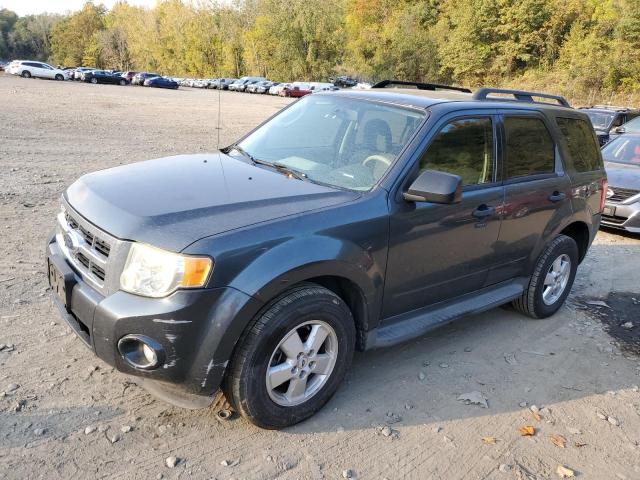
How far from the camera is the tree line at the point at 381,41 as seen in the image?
4531cm

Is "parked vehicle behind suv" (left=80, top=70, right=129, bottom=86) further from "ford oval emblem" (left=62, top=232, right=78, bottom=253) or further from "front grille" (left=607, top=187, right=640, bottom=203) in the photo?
"ford oval emblem" (left=62, top=232, right=78, bottom=253)

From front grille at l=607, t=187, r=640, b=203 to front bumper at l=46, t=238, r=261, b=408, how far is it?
7.27 m

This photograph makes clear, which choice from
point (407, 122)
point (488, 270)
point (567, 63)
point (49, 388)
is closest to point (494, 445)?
point (488, 270)

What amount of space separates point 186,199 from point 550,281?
11.5ft

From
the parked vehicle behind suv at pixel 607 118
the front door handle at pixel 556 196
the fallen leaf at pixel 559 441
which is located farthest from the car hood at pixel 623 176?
the fallen leaf at pixel 559 441

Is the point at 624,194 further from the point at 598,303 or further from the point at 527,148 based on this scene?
the point at 527,148

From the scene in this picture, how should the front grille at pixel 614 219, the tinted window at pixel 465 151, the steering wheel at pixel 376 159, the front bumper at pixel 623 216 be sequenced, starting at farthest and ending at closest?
the front grille at pixel 614 219 < the front bumper at pixel 623 216 < the tinted window at pixel 465 151 < the steering wheel at pixel 376 159

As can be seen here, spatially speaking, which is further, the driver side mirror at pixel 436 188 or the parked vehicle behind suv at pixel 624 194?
the parked vehicle behind suv at pixel 624 194

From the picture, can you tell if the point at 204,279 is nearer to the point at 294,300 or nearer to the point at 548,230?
the point at 294,300

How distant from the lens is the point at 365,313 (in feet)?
10.6

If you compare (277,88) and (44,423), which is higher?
(44,423)

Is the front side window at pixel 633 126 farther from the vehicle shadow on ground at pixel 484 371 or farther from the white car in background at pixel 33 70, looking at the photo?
the white car in background at pixel 33 70

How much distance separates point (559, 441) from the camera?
317 cm

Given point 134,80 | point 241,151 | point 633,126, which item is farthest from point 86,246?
point 134,80
